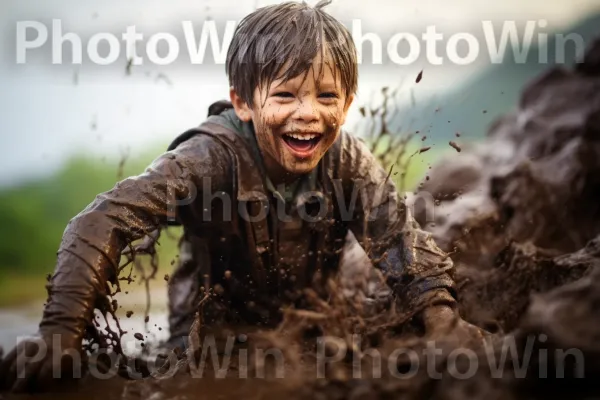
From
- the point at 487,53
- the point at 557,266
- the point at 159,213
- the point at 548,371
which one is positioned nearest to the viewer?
the point at 548,371

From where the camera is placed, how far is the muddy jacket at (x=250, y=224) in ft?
5.62

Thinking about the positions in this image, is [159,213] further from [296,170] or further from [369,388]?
[369,388]

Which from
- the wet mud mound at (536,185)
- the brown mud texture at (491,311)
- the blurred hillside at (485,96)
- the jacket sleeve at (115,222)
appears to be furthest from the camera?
the wet mud mound at (536,185)

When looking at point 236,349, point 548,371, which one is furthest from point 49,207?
point 548,371

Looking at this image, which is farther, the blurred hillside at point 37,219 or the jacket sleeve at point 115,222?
the blurred hillside at point 37,219

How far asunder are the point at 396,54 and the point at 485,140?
4.60 feet

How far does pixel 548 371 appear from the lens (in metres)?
1.28

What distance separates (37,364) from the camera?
1.47 metres

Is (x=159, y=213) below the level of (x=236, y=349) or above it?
above

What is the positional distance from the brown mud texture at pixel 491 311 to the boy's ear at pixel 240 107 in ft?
1.85

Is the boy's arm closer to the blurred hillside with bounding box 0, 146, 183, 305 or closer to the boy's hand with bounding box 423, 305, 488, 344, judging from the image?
the boy's hand with bounding box 423, 305, 488, 344

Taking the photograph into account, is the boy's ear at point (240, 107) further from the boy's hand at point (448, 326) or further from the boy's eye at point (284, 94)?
the boy's hand at point (448, 326)

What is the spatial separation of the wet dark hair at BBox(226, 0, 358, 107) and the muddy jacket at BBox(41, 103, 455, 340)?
210 millimetres

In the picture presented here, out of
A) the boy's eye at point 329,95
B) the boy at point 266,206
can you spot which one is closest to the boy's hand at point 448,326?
the boy at point 266,206
